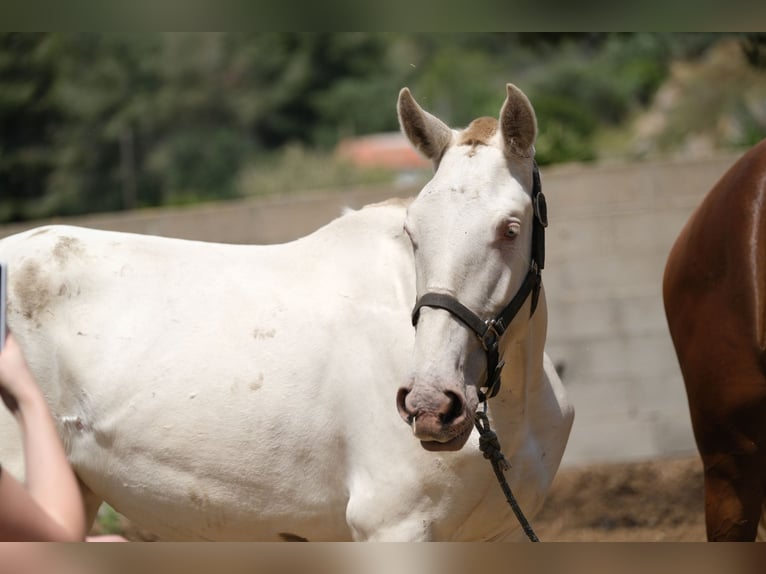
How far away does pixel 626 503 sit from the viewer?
20.5 ft

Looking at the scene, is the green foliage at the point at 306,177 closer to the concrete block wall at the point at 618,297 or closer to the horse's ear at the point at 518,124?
the concrete block wall at the point at 618,297

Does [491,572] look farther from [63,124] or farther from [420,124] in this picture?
[63,124]

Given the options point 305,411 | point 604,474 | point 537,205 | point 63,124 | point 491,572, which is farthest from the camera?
point 63,124

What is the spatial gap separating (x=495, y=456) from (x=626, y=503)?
3.71 metres

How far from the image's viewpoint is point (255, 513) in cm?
313

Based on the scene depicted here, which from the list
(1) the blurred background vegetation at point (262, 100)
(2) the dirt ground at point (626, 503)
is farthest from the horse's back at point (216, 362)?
(1) the blurred background vegetation at point (262, 100)

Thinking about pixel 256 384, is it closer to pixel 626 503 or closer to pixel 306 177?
pixel 626 503

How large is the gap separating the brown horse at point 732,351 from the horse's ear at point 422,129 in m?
1.19

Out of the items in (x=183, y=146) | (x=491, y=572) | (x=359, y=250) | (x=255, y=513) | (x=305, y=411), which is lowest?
(x=183, y=146)

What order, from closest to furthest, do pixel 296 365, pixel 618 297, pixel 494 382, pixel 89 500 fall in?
pixel 494 382 < pixel 296 365 < pixel 89 500 < pixel 618 297

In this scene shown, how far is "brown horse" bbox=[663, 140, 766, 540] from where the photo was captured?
10.9 feet

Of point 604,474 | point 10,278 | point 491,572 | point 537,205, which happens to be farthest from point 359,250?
point 604,474

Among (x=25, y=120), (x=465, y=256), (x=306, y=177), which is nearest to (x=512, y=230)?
(x=465, y=256)

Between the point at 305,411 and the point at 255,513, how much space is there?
0.36 metres
